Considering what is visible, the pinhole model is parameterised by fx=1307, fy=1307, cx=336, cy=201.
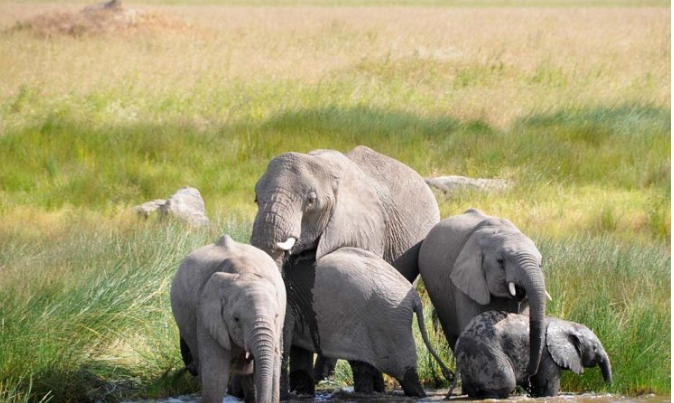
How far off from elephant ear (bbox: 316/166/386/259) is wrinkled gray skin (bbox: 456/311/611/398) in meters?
1.10

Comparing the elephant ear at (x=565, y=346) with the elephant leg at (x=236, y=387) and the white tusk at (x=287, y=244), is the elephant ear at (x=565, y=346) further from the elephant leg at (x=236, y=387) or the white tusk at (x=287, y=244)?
the elephant leg at (x=236, y=387)

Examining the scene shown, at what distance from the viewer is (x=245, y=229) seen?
43.1 feet

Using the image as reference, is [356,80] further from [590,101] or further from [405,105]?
[590,101]

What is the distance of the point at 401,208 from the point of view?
10.0 m

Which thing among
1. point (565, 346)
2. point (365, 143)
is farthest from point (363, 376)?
point (365, 143)

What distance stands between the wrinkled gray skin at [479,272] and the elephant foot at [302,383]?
43.4 inches

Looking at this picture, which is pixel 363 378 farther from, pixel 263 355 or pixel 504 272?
pixel 263 355

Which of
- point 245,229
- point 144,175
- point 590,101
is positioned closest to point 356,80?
point 590,101

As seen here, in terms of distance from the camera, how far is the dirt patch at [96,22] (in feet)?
92.9

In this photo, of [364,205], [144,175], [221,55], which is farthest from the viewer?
[221,55]

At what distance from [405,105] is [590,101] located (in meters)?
3.35

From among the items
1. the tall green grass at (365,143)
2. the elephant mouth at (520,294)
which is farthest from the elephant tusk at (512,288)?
the tall green grass at (365,143)

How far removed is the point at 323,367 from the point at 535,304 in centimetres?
189

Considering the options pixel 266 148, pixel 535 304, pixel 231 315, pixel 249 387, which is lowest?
pixel 266 148
